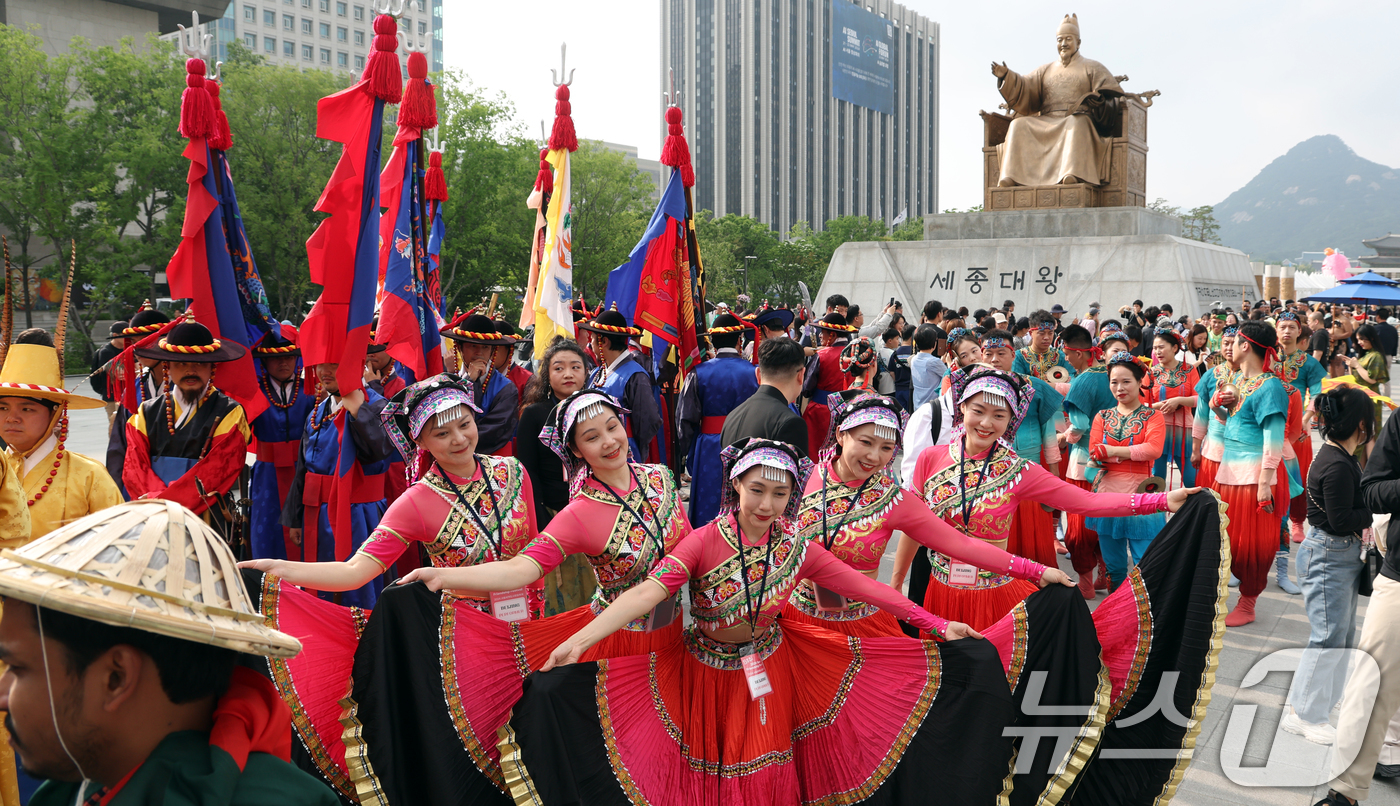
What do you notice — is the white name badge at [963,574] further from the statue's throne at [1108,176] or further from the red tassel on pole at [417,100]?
the statue's throne at [1108,176]

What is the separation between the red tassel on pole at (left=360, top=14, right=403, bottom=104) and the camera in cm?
527

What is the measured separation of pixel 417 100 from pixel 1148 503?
4.64 metres

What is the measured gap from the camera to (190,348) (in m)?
4.71

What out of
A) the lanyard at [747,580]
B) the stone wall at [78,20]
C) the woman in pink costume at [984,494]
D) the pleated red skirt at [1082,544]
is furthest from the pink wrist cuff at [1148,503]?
the stone wall at [78,20]

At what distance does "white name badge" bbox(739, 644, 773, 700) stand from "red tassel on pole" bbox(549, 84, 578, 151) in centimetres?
575

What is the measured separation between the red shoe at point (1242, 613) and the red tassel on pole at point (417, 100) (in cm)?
577

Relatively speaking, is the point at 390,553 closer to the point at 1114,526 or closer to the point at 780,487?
the point at 780,487

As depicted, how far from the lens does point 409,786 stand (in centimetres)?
279

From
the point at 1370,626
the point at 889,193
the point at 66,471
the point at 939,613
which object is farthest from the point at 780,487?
the point at 889,193

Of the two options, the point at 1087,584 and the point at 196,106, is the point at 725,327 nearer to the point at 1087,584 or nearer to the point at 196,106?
the point at 1087,584

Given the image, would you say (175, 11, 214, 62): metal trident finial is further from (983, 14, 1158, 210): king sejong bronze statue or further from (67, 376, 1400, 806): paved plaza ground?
(983, 14, 1158, 210): king sejong bronze statue

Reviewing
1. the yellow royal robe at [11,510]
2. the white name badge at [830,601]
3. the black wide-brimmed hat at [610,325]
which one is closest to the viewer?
the yellow royal robe at [11,510]

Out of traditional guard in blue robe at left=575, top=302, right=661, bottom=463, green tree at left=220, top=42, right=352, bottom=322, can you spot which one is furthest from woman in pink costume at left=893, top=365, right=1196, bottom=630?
green tree at left=220, top=42, right=352, bottom=322

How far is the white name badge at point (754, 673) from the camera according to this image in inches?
116
